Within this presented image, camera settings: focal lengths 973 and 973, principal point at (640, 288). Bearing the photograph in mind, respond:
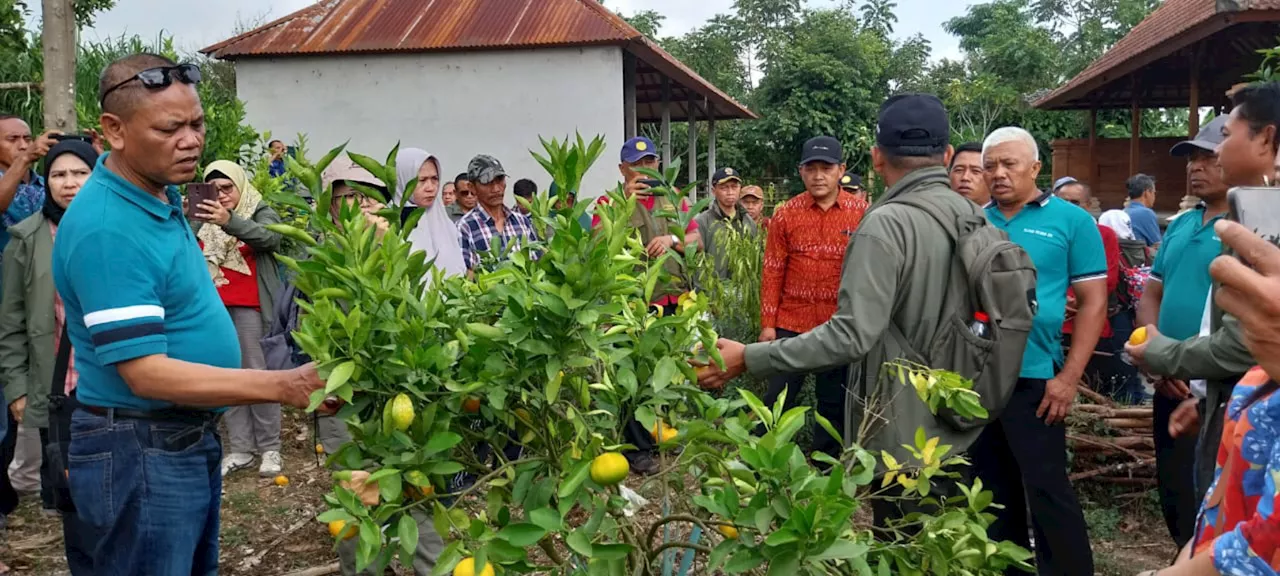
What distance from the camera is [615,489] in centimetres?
192

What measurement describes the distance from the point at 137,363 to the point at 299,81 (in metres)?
13.5

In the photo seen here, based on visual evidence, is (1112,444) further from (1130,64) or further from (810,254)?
(1130,64)

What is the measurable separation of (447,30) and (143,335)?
13.0 meters

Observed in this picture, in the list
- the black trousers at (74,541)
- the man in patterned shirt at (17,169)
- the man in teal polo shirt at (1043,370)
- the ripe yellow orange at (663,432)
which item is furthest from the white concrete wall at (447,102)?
the ripe yellow orange at (663,432)

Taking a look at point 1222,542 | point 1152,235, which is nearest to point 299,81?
point 1152,235

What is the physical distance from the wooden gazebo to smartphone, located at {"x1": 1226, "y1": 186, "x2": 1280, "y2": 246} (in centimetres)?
1167

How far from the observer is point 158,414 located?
7.52 feet

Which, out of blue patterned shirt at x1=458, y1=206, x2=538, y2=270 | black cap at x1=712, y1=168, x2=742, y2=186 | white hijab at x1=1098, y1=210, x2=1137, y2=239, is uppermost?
black cap at x1=712, y1=168, x2=742, y2=186

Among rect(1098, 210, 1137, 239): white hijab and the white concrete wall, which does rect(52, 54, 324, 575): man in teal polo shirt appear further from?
the white concrete wall

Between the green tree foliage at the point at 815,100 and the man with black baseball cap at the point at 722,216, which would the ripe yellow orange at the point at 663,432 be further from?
the green tree foliage at the point at 815,100

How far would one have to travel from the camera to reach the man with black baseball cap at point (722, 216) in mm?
6734

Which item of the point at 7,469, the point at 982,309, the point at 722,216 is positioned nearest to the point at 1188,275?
the point at 982,309

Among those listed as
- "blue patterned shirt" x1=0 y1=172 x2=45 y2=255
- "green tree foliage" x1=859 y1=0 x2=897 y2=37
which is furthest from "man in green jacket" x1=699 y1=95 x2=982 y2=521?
"green tree foliage" x1=859 y1=0 x2=897 y2=37

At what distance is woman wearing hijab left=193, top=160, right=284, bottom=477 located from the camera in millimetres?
5105
